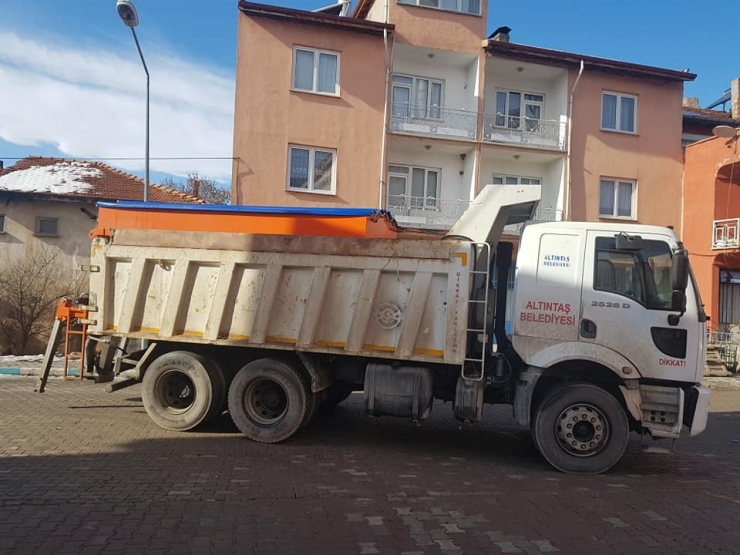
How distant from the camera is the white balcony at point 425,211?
60.9 ft

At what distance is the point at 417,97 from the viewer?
19.6 metres

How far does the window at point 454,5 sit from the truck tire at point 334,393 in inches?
605

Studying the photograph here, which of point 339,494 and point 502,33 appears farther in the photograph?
point 502,33

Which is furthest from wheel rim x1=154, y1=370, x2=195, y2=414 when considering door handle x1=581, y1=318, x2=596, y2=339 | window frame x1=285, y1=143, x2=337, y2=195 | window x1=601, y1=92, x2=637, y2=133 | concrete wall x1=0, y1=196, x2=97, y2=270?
window x1=601, y1=92, x2=637, y2=133

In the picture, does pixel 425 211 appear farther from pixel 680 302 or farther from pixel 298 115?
pixel 680 302

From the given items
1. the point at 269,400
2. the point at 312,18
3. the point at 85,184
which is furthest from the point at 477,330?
the point at 85,184

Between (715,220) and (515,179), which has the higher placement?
(515,179)

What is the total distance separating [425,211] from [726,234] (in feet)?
33.9

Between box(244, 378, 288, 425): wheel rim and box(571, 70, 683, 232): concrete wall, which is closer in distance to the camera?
box(244, 378, 288, 425): wheel rim

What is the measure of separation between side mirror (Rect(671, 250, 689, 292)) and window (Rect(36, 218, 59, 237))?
21.1 m

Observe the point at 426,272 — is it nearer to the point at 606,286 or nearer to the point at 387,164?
the point at 606,286

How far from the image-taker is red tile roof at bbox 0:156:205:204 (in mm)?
20812

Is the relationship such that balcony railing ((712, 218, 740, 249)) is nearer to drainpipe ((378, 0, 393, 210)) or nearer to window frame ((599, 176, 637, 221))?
window frame ((599, 176, 637, 221))

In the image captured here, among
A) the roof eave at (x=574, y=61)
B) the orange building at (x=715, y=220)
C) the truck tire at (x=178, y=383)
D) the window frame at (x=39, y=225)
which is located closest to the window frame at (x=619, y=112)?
the roof eave at (x=574, y=61)
